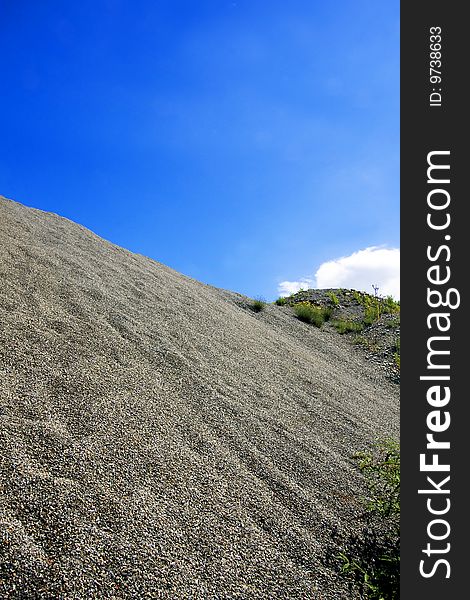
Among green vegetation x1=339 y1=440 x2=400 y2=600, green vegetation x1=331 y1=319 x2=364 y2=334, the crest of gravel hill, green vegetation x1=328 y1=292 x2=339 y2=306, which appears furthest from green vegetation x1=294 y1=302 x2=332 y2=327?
green vegetation x1=339 y1=440 x2=400 y2=600

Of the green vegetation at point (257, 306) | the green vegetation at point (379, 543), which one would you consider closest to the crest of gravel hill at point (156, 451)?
the green vegetation at point (379, 543)

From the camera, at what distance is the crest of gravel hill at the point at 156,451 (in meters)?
2.39

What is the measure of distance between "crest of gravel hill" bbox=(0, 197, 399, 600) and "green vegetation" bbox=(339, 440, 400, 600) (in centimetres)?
11

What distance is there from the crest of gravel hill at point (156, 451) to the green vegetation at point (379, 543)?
4.2 inches

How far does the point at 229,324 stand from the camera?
23.3 feet

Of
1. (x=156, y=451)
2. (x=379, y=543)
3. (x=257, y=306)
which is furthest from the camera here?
(x=257, y=306)

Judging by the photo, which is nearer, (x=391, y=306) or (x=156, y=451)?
(x=156, y=451)

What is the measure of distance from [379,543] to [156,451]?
1.69 metres

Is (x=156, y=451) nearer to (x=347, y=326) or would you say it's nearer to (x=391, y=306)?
(x=347, y=326)

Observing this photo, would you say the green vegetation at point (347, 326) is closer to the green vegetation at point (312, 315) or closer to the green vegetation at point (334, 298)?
the green vegetation at point (312, 315)

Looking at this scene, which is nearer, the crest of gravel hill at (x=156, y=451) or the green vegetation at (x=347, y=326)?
the crest of gravel hill at (x=156, y=451)

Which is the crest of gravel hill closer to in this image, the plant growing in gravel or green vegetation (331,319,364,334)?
green vegetation (331,319,364,334)

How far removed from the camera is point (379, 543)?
118 inches

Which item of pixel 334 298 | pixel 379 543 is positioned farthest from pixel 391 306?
pixel 379 543
